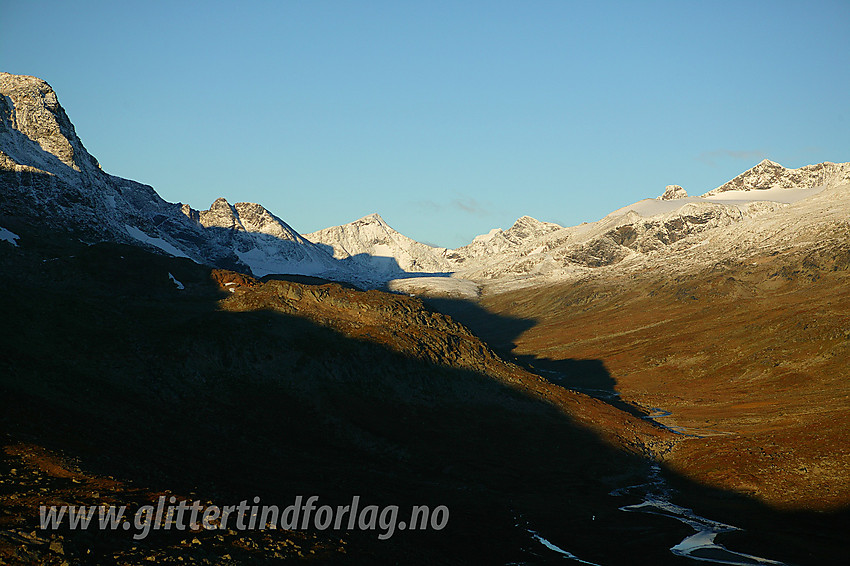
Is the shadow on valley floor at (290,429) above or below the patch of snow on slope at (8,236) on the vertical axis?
below

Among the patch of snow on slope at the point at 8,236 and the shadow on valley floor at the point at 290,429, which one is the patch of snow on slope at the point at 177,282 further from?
the patch of snow on slope at the point at 8,236

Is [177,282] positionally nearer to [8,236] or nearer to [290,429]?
[8,236]

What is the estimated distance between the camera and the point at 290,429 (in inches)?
3275

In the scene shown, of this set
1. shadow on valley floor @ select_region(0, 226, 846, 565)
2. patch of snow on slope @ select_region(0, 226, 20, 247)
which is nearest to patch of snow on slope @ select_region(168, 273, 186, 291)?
shadow on valley floor @ select_region(0, 226, 846, 565)

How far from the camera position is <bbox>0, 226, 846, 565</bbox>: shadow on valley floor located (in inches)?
1929

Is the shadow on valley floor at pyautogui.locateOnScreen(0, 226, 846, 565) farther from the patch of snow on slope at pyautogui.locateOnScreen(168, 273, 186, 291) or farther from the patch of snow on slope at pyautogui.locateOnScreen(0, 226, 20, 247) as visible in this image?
the patch of snow on slope at pyautogui.locateOnScreen(0, 226, 20, 247)

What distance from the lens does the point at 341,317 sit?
11381 centimetres

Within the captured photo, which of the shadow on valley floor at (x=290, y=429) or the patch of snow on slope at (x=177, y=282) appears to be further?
the patch of snow on slope at (x=177, y=282)

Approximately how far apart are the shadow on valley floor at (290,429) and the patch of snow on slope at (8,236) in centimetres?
201

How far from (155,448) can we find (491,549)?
1229 inches

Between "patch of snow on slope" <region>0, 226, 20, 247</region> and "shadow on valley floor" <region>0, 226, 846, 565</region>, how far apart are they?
201 centimetres

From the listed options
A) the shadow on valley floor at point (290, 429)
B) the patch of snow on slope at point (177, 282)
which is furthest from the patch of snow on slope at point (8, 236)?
the patch of snow on slope at point (177, 282)

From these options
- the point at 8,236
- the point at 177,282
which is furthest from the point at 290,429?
the point at 8,236

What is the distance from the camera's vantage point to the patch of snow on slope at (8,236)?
128 m
